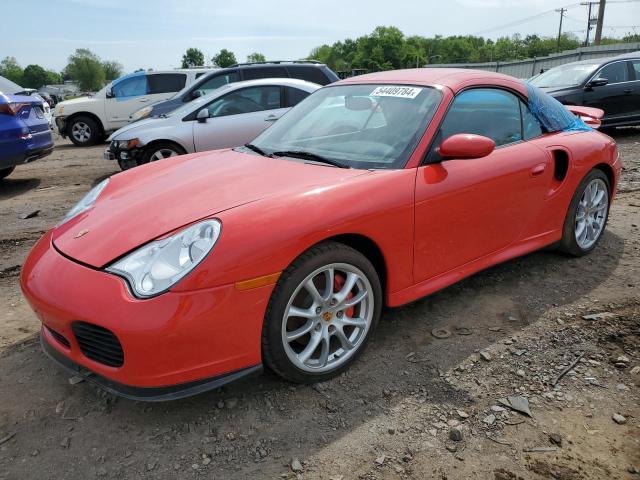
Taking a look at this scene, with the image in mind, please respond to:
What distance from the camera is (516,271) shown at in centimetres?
378

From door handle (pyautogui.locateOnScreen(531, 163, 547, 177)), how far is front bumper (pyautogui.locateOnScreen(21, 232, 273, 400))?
6.63 ft

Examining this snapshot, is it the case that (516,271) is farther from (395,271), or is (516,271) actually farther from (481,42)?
(481,42)

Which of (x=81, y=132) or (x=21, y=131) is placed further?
(x=81, y=132)

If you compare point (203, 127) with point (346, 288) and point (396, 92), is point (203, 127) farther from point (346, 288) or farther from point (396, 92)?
point (346, 288)

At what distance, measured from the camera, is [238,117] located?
711 cm

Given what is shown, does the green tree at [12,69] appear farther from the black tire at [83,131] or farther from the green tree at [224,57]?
the black tire at [83,131]

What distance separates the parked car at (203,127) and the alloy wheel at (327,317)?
4836mm

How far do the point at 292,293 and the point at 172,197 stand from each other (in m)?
0.81

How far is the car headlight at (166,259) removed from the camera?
2.02 metres

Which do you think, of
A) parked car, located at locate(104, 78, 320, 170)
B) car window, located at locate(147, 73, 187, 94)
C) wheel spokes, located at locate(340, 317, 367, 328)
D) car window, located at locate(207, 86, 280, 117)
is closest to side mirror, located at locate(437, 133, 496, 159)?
wheel spokes, located at locate(340, 317, 367, 328)

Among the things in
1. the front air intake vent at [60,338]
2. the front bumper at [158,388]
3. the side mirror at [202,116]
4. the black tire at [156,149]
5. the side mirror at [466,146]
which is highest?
the side mirror at [466,146]

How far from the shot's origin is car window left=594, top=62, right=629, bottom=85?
385 inches

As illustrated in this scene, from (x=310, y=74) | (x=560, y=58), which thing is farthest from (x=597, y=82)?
(x=560, y=58)

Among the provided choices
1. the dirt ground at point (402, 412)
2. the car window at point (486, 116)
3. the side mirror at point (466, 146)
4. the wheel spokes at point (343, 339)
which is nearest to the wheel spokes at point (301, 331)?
the wheel spokes at point (343, 339)
